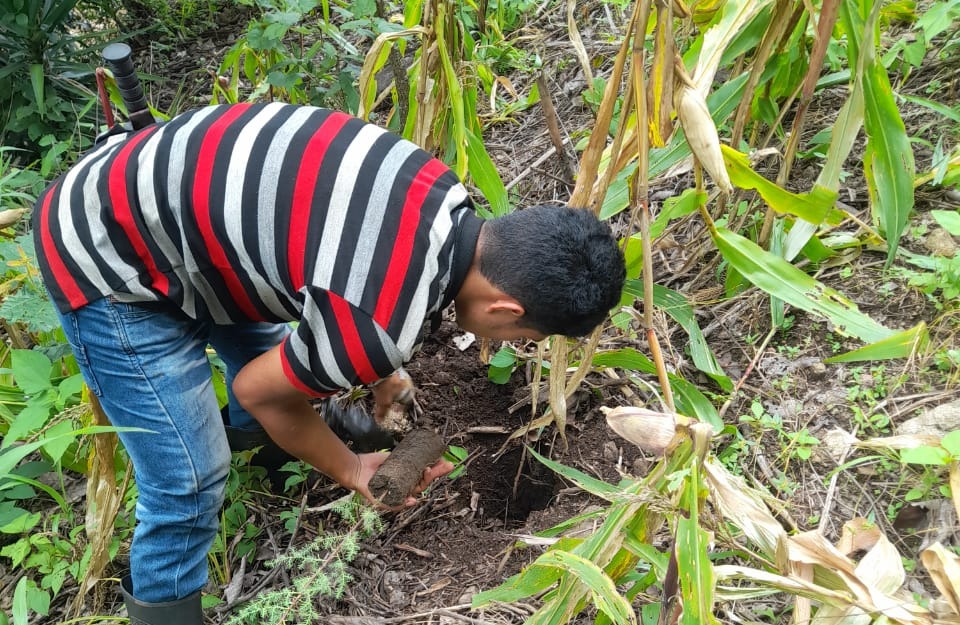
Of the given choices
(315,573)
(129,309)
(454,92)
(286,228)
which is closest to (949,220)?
(454,92)

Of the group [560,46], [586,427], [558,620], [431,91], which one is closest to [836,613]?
[558,620]

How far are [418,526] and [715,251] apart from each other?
1142 mm

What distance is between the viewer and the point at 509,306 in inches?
49.2

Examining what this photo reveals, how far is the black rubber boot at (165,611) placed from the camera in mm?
1516

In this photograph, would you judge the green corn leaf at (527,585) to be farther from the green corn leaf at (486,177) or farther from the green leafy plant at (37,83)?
the green leafy plant at (37,83)

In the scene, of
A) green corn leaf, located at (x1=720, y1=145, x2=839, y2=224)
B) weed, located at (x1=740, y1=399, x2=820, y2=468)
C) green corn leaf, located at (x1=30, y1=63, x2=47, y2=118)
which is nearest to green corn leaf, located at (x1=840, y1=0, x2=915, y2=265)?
green corn leaf, located at (x1=720, y1=145, x2=839, y2=224)

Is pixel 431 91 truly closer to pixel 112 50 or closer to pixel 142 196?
pixel 112 50

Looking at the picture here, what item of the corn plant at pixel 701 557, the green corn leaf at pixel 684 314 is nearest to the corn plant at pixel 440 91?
the green corn leaf at pixel 684 314

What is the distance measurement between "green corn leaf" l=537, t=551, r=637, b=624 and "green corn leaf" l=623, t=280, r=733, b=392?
2.10 feet

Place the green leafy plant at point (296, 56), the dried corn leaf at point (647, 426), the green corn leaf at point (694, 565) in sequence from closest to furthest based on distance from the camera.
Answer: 1. the green corn leaf at point (694, 565)
2. the dried corn leaf at point (647, 426)
3. the green leafy plant at point (296, 56)

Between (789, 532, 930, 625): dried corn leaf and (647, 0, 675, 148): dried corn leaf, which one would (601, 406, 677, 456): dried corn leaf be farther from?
(647, 0, 675, 148): dried corn leaf

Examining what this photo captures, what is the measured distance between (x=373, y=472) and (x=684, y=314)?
0.81m

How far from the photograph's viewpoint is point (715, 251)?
2.03 metres

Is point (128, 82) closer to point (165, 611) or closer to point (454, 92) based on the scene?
point (454, 92)
